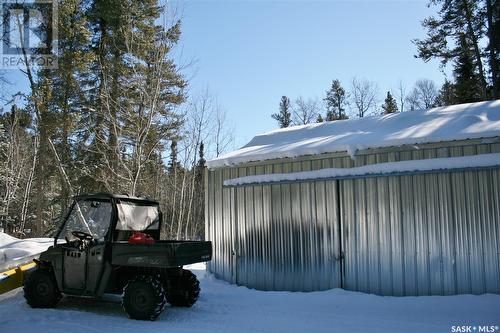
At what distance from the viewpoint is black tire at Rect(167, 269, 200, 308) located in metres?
7.70

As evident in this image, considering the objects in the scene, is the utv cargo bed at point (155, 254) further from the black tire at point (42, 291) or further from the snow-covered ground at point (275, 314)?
the black tire at point (42, 291)

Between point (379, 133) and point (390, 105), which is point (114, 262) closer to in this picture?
point (379, 133)

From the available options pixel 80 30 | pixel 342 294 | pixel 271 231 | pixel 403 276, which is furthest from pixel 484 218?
pixel 80 30

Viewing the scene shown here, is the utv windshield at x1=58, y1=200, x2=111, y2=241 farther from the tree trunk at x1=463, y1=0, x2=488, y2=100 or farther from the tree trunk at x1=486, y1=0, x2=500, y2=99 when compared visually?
the tree trunk at x1=463, y1=0, x2=488, y2=100

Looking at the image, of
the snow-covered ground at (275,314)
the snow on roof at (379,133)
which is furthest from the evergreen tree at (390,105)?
the snow-covered ground at (275,314)

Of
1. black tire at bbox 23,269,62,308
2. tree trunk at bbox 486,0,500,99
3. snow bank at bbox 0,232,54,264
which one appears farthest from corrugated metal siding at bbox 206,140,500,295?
tree trunk at bbox 486,0,500,99

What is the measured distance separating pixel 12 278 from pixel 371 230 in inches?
288

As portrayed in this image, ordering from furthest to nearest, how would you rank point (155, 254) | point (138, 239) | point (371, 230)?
point (371, 230)
point (138, 239)
point (155, 254)

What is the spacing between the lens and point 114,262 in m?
7.15

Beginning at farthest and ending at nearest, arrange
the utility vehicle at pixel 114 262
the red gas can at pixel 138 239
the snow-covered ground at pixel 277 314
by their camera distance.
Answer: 1. the red gas can at pixel 138 239
2. the utility vehicle at pixel 114 262
3. the snow-covered ground at pixel 277 314

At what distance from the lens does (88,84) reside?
69.8 feet

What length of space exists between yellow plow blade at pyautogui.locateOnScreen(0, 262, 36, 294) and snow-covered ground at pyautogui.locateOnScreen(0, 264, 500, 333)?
0.88 feet

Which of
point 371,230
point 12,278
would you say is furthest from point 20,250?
point 371,230

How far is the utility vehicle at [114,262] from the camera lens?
6.86m
